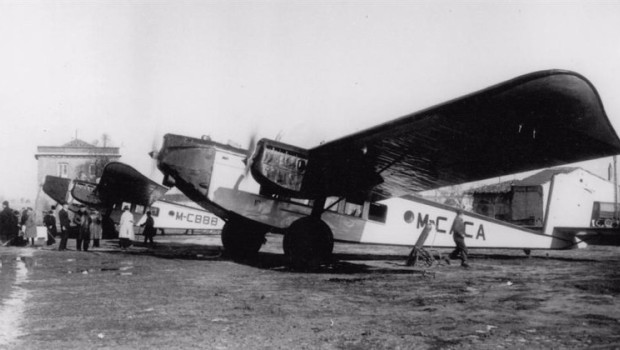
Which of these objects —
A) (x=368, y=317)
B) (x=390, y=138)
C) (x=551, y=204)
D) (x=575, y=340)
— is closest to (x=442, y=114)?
(x=390, y=138)

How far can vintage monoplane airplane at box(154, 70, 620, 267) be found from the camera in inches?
273

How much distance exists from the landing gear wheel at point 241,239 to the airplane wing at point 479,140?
131 inches

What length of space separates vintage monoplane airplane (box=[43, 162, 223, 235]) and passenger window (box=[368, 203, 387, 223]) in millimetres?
8131

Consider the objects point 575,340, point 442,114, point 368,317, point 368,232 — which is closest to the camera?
point 575,340

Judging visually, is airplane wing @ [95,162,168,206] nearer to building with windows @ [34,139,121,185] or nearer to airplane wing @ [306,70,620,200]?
airplane wing @ [306,70,620,200]

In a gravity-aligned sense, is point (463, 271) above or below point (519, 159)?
below

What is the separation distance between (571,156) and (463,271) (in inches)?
137

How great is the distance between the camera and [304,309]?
610 centimetres

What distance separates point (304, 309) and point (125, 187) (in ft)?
45.3

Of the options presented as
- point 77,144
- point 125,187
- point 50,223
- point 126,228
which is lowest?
point 50,223

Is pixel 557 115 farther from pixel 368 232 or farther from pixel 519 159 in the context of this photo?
pixel 368 232

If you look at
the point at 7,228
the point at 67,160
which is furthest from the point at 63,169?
the point at 7,228

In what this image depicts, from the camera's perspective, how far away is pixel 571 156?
332 inches

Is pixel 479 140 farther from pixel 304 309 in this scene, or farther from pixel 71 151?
pixel 71 151
